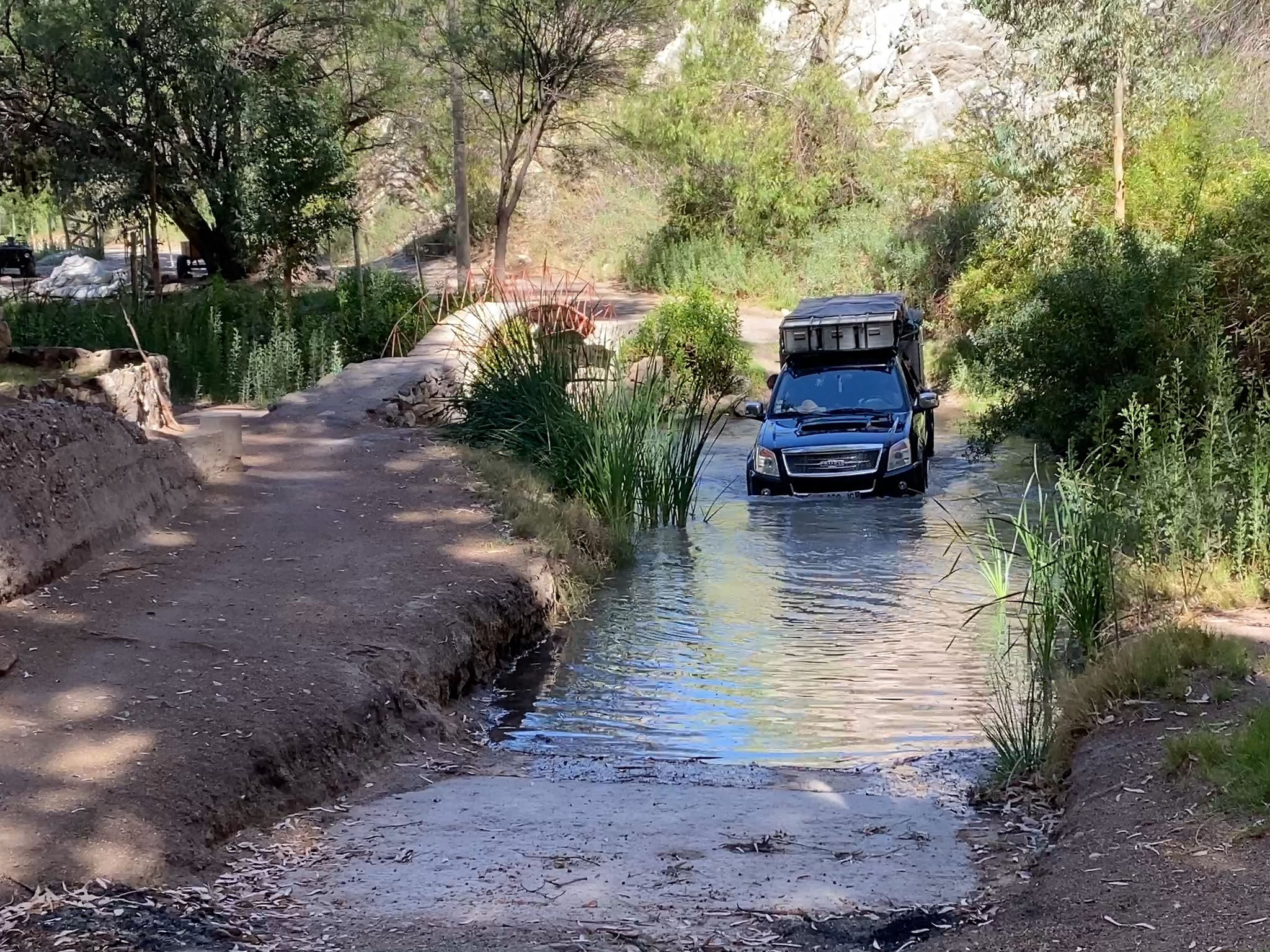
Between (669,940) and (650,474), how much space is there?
9.27 meters

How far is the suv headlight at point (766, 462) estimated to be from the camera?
50.8ft

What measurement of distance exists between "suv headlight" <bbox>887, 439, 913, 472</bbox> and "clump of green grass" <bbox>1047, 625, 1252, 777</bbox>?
8.44m

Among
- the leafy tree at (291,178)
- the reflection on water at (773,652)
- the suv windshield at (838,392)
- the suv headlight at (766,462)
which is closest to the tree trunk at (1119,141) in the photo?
the suv windshield at (838,392)

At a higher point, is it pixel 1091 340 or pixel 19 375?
pixel 19 375

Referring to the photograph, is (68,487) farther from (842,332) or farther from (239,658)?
(842,332)

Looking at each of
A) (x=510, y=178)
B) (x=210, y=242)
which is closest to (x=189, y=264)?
(x=210, y=242)

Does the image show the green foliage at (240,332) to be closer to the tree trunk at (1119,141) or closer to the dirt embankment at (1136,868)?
the tree trunk at (1119,141)

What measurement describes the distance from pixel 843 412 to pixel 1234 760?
1099cm

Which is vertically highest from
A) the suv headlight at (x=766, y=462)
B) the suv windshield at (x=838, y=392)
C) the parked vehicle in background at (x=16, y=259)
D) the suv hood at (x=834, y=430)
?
the parked vehicle in background at (x=16, y=259)

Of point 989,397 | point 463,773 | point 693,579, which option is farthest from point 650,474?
point 989,397

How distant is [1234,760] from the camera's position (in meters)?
5.11

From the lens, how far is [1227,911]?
411cm

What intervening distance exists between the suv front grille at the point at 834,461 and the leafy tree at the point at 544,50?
753 inches

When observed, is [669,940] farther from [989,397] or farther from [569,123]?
[569,123]
